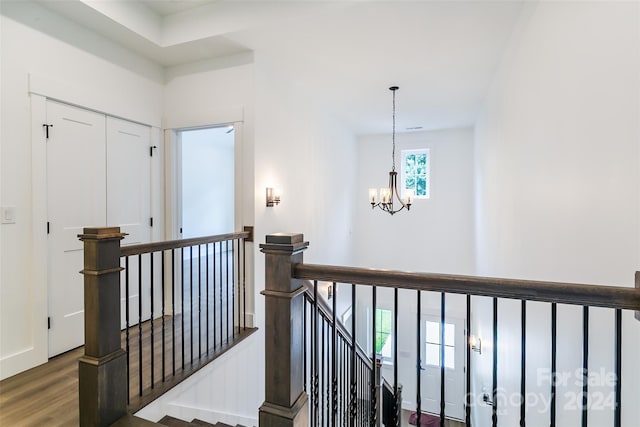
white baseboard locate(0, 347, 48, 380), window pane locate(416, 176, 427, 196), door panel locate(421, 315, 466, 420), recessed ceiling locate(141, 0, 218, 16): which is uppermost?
recessed ceiling locate(141, 0, 218, 16)

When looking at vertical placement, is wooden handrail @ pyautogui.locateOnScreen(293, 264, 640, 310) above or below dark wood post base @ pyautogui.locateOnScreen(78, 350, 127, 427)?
above

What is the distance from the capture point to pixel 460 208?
6645 mm

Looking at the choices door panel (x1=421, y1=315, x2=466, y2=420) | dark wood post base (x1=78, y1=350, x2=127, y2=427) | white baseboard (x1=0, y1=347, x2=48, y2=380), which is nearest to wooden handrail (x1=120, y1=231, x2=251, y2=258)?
dark wood post base (x1=78, y1=350, x2=127, y2=427)

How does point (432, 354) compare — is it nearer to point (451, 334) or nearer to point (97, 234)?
point (451, 334)

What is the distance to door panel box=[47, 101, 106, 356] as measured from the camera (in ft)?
8.63

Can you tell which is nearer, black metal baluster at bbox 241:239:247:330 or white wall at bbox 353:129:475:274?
black metal baluster at bbox 241:239:247:330

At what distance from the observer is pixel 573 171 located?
1673 mm

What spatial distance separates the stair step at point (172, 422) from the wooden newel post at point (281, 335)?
117 centimetres

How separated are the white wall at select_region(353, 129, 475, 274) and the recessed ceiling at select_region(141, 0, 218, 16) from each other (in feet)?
16.3

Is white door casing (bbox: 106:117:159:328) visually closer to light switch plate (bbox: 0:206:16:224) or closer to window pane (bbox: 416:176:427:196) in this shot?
light switch plate (bbox: 0:206:16:224)

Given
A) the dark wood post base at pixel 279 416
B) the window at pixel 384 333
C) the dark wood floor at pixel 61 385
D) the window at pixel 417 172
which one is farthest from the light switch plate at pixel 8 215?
the window at pixel 384 333

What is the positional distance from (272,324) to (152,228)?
2.73m

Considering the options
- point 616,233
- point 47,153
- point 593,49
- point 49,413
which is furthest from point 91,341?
point 593,49

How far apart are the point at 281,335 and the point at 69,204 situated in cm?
251
